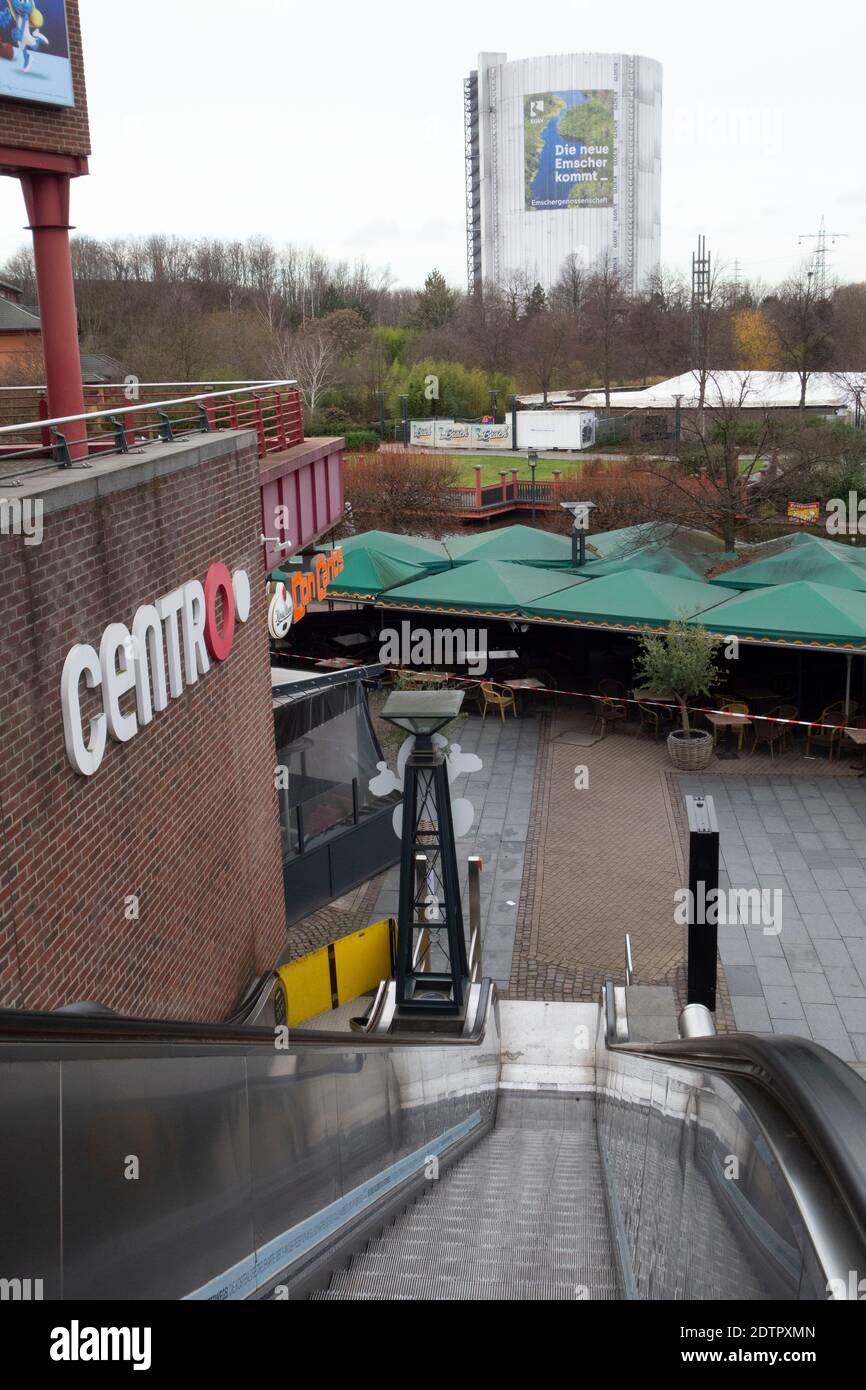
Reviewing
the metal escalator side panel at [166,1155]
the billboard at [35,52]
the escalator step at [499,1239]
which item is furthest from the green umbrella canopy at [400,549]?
the metal escalator side panel at [166,1155]

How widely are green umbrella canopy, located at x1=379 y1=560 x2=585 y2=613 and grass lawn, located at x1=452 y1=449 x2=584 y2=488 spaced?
17812 millimetres

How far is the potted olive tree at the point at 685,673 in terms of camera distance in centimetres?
1769

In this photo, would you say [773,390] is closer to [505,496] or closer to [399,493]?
[505,496]

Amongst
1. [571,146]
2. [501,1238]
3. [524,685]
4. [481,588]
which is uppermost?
[571,146]

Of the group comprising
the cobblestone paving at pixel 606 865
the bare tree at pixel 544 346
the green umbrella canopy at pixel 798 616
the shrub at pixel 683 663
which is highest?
the bare tree at pixel 544 346

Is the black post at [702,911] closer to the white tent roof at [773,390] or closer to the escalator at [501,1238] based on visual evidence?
the escalator at [501,1238]

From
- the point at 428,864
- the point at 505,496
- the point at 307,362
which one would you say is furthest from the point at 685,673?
the point at 307,362

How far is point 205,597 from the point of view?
31.2 feet

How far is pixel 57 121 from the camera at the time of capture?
988 centimetres

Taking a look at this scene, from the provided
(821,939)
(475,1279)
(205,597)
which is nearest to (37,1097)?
(475,1279)

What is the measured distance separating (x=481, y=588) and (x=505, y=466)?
2832 cm

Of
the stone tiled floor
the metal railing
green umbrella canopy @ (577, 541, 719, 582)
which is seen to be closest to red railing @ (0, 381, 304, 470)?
the metal railing

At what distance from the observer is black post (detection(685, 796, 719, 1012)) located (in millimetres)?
10438

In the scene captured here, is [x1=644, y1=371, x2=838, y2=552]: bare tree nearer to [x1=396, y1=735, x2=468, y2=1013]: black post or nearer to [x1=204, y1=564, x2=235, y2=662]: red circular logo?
[x1=396, y1=735, x2=468, y2=1013]: black post
